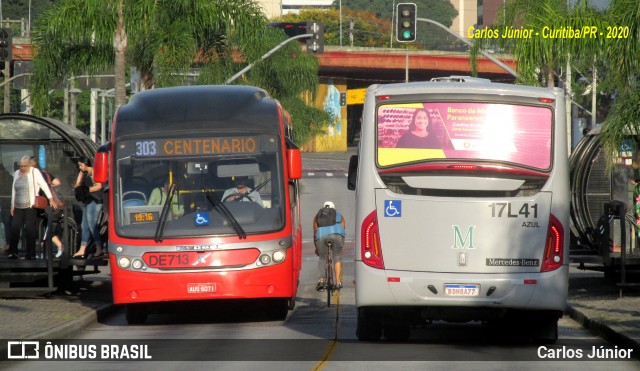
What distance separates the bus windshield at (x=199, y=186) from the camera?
53.7 feet

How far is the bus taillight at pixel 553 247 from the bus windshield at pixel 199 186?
4397mm

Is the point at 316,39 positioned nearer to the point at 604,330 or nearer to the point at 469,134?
the point at 604,330

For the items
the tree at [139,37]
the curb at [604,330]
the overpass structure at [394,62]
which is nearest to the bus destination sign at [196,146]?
the curb at [604,330]

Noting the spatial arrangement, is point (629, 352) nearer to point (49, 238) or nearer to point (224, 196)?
point (224, 196)

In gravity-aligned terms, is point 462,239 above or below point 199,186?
below

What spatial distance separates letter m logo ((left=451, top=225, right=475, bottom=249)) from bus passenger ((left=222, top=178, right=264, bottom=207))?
403cm

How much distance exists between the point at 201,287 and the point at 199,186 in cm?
139

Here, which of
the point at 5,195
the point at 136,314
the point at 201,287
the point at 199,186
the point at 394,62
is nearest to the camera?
the point at 201,287

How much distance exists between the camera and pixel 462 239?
43.4ft

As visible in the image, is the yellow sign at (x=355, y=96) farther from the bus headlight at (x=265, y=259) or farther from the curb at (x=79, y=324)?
the bus headlight at (x=265, y=259)

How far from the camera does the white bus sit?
43.4 feet

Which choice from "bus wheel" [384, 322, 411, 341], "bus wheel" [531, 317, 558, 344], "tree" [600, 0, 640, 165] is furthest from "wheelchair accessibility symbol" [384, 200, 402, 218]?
"tree" [600, 0, 640, 165]

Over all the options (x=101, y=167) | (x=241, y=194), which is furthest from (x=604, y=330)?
(x=101, y=167)

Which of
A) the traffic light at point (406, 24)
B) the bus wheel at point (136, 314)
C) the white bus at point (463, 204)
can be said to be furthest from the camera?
the traffic light at point (406, 24)
